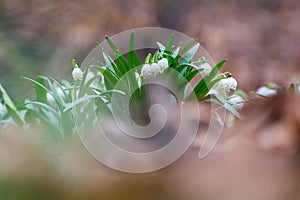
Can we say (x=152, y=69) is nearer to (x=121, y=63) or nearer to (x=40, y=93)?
(x=121, y=63)

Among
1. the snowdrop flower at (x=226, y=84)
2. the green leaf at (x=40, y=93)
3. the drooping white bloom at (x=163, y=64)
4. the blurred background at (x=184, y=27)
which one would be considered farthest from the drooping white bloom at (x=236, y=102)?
the blurred background at (x=184, y=27)

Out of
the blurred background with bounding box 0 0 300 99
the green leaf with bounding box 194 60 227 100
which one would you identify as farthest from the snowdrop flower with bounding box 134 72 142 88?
the blurred background with bounding box 0 0 300 99

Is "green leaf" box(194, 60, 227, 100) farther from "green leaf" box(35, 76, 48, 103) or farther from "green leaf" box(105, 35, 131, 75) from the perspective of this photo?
"green leaf" box(35, 76, 48, 103)

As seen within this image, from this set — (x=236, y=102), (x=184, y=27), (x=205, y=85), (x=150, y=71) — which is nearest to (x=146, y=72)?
(x=150, y=71)

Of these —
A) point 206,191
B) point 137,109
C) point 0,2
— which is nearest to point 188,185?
point 206,191

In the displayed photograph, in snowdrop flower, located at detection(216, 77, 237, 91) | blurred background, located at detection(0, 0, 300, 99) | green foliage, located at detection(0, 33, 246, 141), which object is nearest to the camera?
green foliage, located at detection(0, 33, 246, 141)

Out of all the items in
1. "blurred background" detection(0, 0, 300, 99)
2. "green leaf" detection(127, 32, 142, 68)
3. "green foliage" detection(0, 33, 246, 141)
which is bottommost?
"green foliage" detection(0, 33, 246, 141)

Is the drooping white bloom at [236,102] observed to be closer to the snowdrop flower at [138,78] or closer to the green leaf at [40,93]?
the snowdrop flower at [138,78]

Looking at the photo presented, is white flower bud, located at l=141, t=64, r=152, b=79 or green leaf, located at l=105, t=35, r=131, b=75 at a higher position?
green leaf, located at l=105, t=35, r=131, b=75
